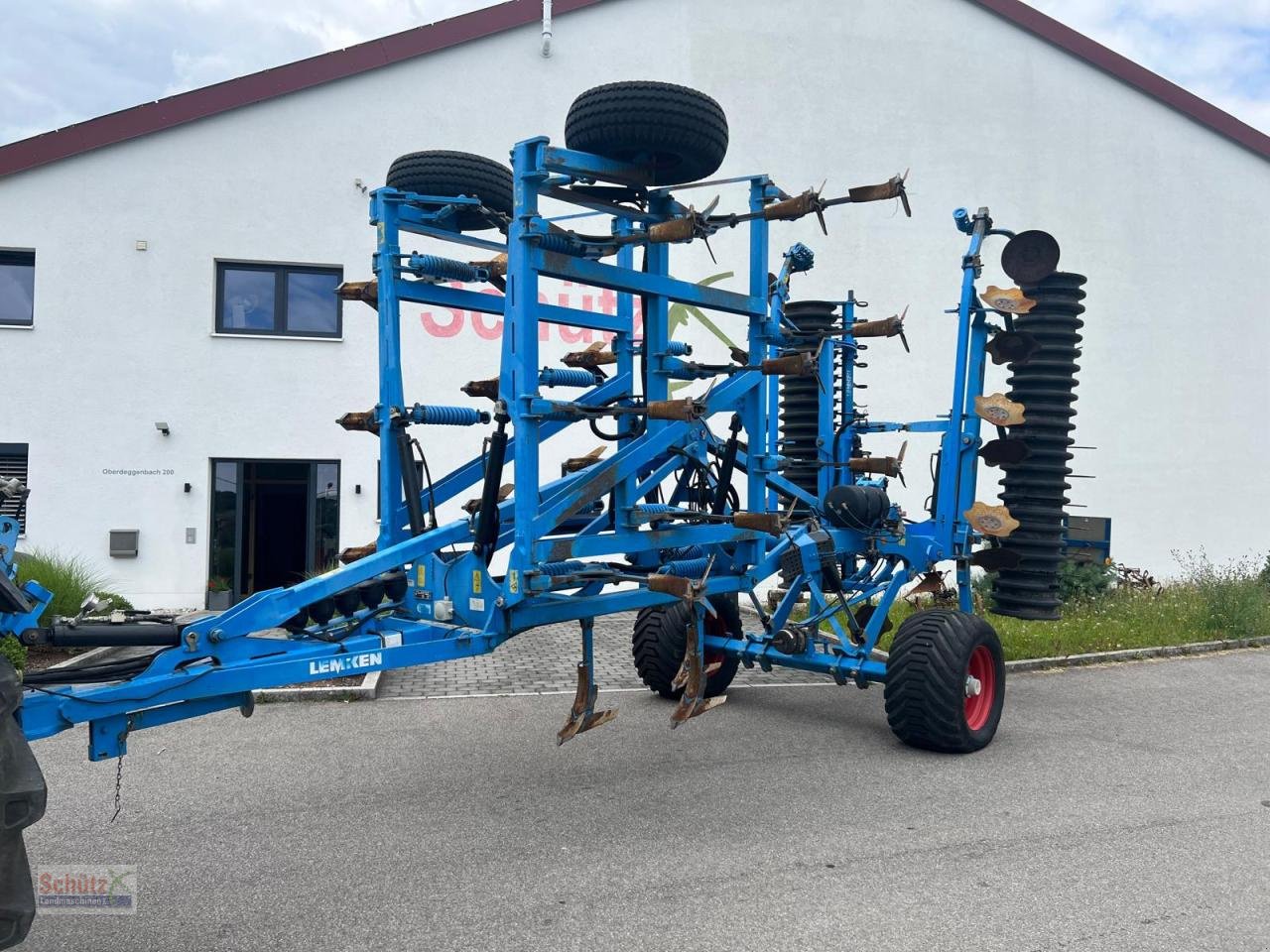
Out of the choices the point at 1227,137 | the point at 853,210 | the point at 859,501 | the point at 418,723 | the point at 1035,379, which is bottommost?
the point at 418,723

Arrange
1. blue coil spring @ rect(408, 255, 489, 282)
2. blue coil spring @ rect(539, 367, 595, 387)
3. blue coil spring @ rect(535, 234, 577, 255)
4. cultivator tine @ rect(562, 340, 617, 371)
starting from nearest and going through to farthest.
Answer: blue coil spring @ rect(535, 234, 577, 255), blue coil spring @ rect(408, 255, 489, 282), blue coil spring @ rect(539, 367, 595, 387), cultivator tine @ rect(562, 340, 617, 371)

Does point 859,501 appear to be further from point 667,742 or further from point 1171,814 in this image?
point 1171,814

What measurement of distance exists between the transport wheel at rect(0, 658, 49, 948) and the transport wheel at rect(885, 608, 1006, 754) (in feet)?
15.4

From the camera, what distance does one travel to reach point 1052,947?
3639 mm

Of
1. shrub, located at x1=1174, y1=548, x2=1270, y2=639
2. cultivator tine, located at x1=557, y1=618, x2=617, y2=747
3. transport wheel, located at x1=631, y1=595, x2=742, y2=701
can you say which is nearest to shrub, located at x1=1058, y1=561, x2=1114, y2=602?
shrub, located at x1=1174, y1=548, x2=1270, y2=639

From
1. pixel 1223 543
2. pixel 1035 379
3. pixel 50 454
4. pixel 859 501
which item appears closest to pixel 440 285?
pixel 859 501

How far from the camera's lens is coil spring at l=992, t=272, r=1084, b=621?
7598 millimetres

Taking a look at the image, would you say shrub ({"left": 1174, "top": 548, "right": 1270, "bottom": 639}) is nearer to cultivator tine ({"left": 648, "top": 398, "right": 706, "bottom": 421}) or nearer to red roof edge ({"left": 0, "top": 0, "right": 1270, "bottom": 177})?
cultivator tine ({"left": 648, "top": 398, "right": 706, "bottom": 421})

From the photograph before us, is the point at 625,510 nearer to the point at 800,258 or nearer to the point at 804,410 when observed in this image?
the point at 800,258

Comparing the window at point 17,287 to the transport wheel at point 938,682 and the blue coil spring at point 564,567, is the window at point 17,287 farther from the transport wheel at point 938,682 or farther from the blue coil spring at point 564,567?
Result: the transport wheel at point 938,682

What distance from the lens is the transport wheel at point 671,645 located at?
24.3ft

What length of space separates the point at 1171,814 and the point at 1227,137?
1657 centimetres

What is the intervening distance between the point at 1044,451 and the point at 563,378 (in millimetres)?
4267

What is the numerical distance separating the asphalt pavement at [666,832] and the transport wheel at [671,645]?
0.98 ft
